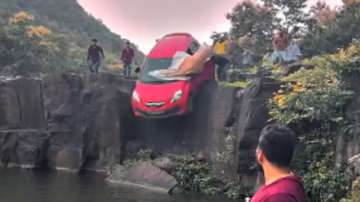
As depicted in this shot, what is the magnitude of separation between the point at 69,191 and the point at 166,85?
5.02 m

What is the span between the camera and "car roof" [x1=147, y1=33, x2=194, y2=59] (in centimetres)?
1828

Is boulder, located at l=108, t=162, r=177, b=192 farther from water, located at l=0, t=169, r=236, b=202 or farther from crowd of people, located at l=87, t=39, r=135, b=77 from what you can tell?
crowd of people, located at l=87, t=39, r=135, b=77

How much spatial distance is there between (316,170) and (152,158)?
647cm

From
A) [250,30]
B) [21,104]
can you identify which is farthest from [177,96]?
[250,30]

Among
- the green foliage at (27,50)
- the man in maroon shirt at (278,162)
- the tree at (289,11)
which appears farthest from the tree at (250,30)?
the man in maroon shirt at (278,162)

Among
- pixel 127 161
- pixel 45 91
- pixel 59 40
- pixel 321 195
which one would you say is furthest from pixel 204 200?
pixel 59 40

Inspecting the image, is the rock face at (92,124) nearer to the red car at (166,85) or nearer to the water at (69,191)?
the red car at (166,85)

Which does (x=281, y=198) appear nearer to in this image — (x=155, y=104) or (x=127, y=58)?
(x=155, y=104)

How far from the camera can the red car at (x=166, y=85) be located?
1681cm

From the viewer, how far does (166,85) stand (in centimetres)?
1730

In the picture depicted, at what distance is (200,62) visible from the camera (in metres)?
17.2

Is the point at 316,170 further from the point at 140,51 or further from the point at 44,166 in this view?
the point at 140,51

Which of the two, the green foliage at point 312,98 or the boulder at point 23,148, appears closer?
the green foliage at point 312,98

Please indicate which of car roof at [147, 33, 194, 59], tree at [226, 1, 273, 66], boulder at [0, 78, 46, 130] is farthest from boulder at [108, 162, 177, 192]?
tree at [226, 1, 273, 66]
